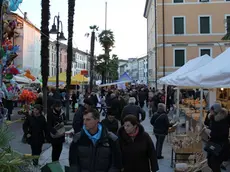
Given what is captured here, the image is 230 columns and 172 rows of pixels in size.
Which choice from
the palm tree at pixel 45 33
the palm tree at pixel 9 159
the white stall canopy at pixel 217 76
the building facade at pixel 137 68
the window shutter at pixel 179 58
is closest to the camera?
the palm tree at pixel 9 159

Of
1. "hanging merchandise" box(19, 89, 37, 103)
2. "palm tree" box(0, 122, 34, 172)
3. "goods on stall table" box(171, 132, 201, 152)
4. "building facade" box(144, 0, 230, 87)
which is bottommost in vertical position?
"goods on stall table" box(171, 132, 201, 152)

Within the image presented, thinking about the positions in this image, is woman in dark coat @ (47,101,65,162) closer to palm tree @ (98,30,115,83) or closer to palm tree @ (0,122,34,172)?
palm tree @ (0,122,34,172)

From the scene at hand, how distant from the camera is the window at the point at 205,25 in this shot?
38469 millimetres

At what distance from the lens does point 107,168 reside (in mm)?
4012

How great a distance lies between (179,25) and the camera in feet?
127

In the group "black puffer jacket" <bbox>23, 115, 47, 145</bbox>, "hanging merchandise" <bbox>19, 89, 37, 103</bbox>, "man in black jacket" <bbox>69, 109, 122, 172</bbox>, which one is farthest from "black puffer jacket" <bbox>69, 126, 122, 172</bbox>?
"hanging merchandise" <bbox>19, 89, 37, 103</bbox>

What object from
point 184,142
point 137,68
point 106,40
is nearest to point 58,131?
point 184,142

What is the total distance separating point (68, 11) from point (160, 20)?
69.6 feet

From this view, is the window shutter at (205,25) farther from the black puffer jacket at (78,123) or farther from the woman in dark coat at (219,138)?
the woman in dark coat at (219,138)

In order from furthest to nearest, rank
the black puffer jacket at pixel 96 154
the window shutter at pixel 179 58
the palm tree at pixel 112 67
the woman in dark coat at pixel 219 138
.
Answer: the palm tree at pixel 112 67
the window shutter at pixel 179 58
the woman in dark coat at pixel 219 138
the black puffer jacket at pixel 96 154

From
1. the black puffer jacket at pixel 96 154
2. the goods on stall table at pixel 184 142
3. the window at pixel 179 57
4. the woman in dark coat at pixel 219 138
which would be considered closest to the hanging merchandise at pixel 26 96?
the goods on stall table at pixel 184 142

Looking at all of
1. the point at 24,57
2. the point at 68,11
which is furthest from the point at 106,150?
the point at 24,57

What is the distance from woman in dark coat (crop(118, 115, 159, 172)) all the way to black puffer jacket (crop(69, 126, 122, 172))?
70 cm

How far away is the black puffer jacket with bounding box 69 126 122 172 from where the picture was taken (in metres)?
3.96
